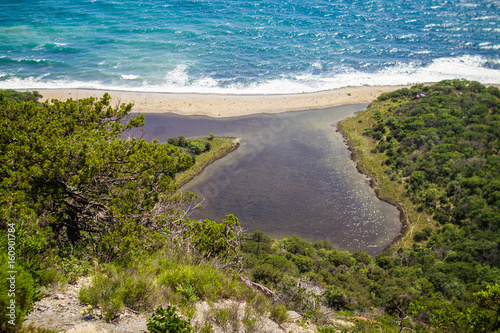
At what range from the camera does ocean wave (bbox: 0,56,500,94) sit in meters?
51.0

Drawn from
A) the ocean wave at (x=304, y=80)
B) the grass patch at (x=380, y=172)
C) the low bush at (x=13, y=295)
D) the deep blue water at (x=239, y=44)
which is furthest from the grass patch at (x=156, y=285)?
the deep blue water at (x=239, y=44)

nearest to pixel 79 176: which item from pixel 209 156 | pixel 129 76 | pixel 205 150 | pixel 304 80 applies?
pixel 209 156

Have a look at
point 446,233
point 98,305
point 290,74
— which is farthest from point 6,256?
point 290,74

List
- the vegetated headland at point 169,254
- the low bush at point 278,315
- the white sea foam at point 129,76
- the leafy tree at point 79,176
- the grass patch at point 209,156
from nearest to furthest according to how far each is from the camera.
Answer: the vegetated headland at point 169,254
the low bush at point 278,315
the leafy tree at point 79,176
the grass patch at point 209,156
the white sea foam at point 129,76

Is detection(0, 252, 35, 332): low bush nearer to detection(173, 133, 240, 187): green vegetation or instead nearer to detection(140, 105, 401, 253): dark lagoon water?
detection(140, 105, 401, 253): dark lagoon water

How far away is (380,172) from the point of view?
3419 cm

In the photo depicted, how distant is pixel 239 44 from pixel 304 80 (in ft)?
62.5

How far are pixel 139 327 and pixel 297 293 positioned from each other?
6.45m

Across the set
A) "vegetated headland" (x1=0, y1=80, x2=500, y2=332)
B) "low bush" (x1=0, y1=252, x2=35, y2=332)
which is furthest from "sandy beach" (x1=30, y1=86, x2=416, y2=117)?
"low bush" (x1=0, y1=252, x2=35, y2=332)

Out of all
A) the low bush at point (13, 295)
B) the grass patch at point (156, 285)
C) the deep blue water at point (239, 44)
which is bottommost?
the grass patch at point (156, 285)

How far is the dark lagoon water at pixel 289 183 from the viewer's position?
28188mm

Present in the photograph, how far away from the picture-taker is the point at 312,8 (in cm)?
8606

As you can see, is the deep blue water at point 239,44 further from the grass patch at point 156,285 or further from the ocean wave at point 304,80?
the grass patch at point 156,285

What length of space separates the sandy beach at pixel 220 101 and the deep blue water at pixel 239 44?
2715 mm
